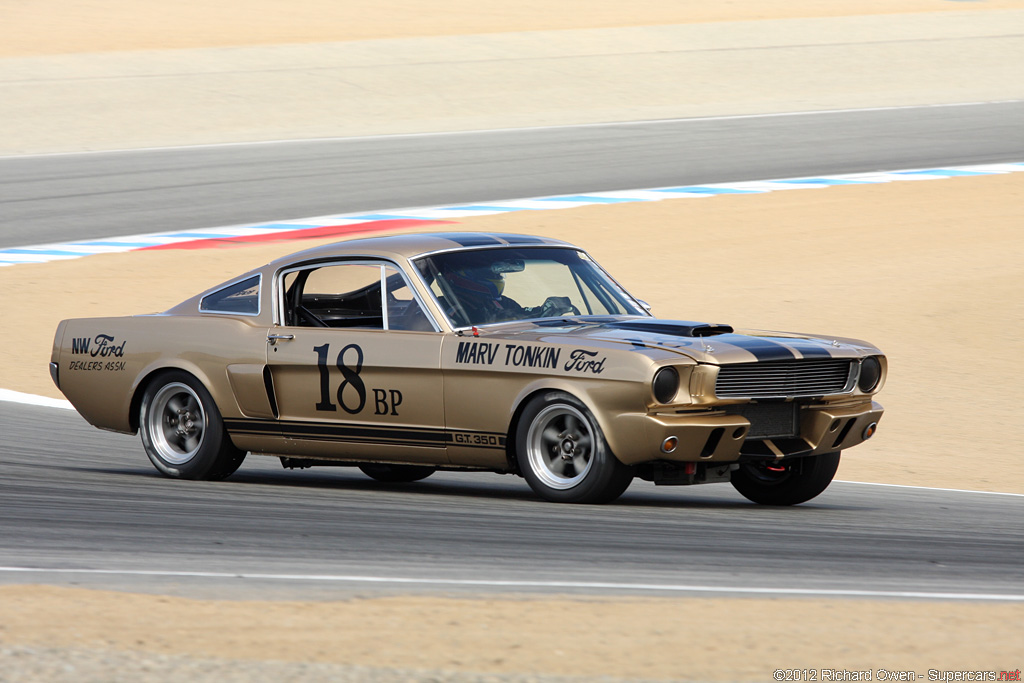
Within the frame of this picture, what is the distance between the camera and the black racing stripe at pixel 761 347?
7.68m

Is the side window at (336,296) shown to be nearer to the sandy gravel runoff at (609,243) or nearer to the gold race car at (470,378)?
the gold race car at (470,378)

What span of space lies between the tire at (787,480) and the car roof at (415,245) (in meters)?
1.66

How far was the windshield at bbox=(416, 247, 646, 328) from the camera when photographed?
8391 millimetres

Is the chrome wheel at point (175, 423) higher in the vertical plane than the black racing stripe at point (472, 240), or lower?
lower

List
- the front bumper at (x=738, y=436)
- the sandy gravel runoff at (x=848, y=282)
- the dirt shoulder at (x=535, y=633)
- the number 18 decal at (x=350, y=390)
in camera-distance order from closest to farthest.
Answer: the dirt shoulder at (x=535, y=633) < the front bumper at (x=738, y=436) < the number 18 decal at (x=350, y=390) < the sandy gravel runoff at (x=848, y=282)

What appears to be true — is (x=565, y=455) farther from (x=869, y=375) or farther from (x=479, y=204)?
(x=479, y=204)

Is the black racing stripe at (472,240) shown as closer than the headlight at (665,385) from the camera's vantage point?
No

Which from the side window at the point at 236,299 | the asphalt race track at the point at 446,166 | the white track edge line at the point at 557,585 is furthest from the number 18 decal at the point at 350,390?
the asphalt race track at the point at 446,166

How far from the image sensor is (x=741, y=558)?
6609mm

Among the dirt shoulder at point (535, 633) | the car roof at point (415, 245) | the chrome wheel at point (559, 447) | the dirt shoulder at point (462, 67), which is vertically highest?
the dirt shoulder at point (462, 67)

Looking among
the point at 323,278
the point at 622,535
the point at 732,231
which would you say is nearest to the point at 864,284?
the point at 732,231

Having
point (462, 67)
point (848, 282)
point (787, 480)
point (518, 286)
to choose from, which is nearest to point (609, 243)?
point (848, 282)

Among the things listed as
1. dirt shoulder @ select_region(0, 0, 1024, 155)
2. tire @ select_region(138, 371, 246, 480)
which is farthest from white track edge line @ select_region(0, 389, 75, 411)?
dirt shoulder @ select_region(0, 0, 1024, 155)

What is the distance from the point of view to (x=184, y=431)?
918cm
